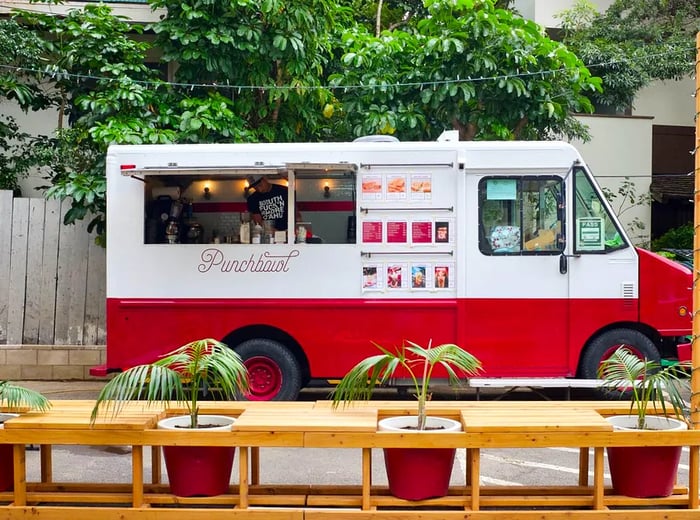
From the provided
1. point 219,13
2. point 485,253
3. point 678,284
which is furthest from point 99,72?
point 678,284

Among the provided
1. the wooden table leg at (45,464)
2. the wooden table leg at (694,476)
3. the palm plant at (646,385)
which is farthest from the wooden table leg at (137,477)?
the wooden table leg at (694,476)

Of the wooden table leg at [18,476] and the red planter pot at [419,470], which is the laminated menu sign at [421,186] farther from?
the wooden table leg at [18,476]

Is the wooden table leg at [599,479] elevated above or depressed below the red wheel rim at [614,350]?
below

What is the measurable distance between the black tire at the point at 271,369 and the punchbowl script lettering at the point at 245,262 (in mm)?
783

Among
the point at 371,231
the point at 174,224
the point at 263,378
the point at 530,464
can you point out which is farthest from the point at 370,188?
the point at 530,464

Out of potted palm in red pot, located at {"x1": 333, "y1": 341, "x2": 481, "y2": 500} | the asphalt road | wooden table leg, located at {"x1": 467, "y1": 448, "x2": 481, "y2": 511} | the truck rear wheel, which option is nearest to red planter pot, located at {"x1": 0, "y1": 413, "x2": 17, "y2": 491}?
the asphalt road

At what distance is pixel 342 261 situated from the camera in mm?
8305

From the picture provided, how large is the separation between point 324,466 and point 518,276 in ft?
9.63

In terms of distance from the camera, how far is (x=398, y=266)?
8.27 m

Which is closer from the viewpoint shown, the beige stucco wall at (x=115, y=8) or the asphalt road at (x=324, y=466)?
the asphalt road at (x=324, y=466)

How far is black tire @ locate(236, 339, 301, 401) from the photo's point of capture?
8.39 meters

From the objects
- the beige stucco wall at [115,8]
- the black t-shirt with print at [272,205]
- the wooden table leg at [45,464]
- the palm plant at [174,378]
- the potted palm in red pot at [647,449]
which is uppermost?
the beige stucco wall at [115,8]

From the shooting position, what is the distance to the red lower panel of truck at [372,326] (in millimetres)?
8219

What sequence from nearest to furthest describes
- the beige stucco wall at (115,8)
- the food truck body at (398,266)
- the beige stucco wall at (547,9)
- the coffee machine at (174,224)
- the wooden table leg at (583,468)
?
the wooden table leg at (583,468), the food truck body at (398,266), the coffee machine at (174,224), the beige stucco wall at (115,8), the beige stucco wall at (547,9)
